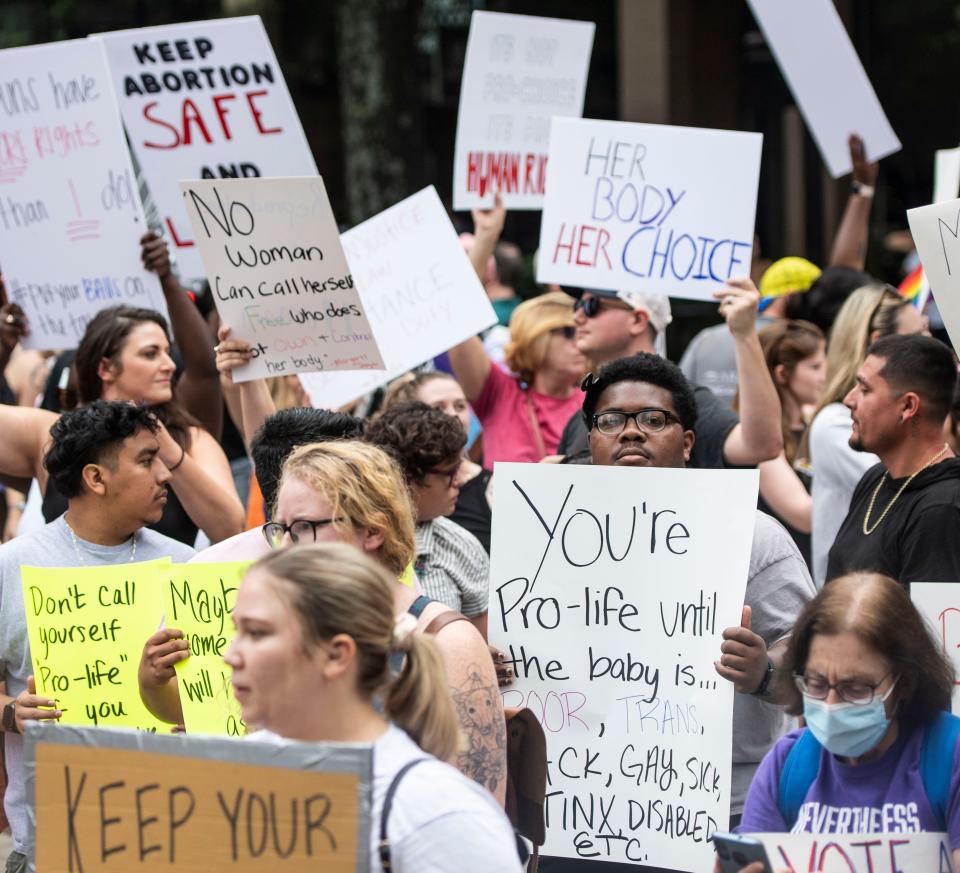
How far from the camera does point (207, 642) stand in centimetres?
363

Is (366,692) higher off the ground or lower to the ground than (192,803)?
higher

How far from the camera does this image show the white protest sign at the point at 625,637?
3.62 metres

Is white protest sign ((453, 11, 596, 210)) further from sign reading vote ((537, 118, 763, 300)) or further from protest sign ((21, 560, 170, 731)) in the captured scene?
protest sign ((21, 560, 170, 731))

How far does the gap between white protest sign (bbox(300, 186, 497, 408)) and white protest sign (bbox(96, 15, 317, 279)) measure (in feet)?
1.47

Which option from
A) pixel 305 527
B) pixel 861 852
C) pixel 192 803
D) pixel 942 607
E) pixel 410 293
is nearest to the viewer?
pixel 192 803

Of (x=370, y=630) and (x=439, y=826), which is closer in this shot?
(x=439, y=826)

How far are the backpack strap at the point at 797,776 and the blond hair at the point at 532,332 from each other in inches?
129

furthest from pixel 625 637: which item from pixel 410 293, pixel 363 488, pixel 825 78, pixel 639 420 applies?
pixel 825 78

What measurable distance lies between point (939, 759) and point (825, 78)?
4.93 meters

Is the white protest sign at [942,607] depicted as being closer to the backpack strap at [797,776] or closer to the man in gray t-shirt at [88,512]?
the backpack strap at [797,776]

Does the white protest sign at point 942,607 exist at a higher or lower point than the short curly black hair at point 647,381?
lower

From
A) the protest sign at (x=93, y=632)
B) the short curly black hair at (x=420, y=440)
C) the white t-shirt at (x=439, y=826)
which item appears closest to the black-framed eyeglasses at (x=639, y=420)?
the short curly black hair at (x=420, y=440)

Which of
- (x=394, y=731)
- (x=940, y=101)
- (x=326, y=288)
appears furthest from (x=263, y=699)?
(x=940, y=101)

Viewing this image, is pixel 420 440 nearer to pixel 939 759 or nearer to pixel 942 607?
pixel 942 607
